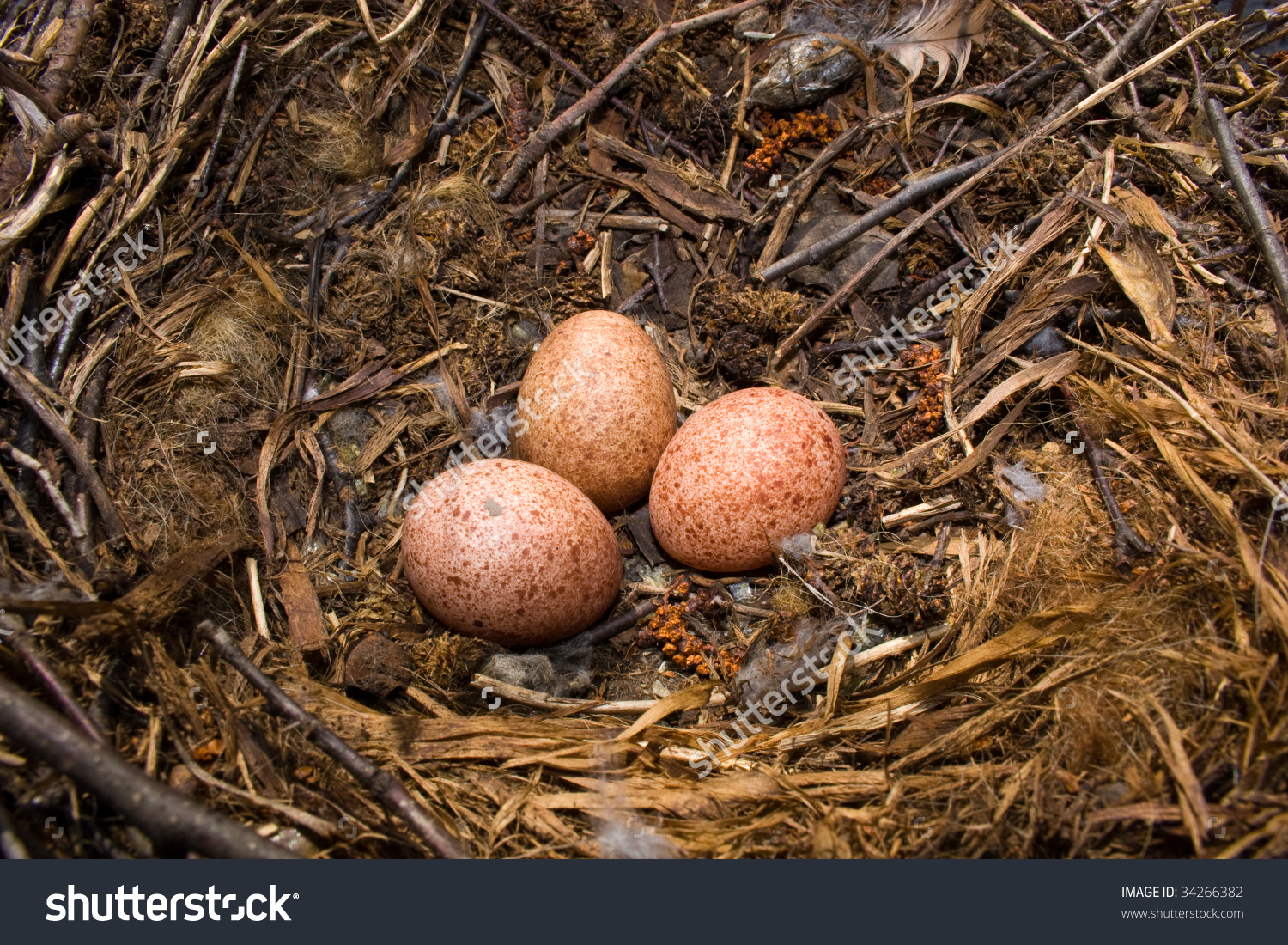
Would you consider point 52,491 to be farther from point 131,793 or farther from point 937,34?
point 937,34

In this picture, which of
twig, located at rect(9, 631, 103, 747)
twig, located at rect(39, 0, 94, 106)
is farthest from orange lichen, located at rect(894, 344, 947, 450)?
twig, located at rect(39, 0, 94, 106)

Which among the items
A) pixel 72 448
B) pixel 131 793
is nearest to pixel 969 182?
pixel 131 793

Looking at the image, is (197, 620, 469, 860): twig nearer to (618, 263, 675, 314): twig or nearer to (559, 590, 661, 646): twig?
(559, 590, 661, 646): twig

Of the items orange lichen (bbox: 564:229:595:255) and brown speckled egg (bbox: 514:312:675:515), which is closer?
brown speckled egg (bbox: 514:312:675:515)

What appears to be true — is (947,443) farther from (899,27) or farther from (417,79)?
(417,79)

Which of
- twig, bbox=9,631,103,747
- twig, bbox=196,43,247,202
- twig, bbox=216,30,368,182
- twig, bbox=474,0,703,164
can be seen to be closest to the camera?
twig, bbox=9,631,103,747

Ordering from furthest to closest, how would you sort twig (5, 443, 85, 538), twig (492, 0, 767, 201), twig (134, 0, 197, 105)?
twig (492, 0, 767, 201) → twig (134, 0, 197, 105) → twig (5, 443, 85, 538)
